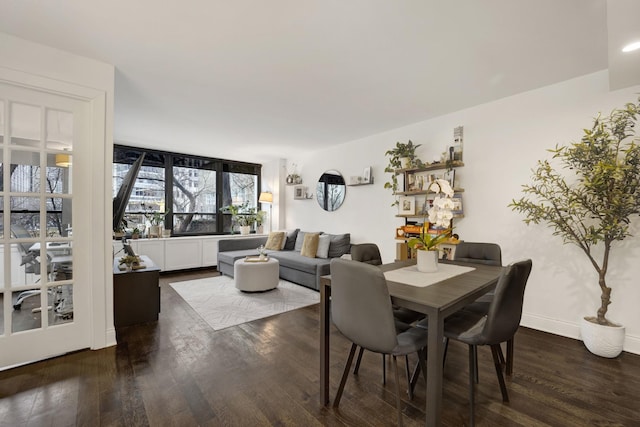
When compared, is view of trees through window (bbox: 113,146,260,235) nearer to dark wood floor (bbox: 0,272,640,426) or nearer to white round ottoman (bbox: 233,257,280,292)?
white round ottoman (bbox: 233,257,280,292)

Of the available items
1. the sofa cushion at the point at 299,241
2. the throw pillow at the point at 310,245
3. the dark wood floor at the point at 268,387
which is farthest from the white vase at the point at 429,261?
the sofa cushion at the point at 299,241

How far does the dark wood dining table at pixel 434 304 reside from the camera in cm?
126

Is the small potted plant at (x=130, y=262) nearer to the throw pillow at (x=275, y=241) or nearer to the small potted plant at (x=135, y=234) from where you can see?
the small potted plant at (x=135, y=234)

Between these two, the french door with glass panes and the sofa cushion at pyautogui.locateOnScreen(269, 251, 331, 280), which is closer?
the french door with glass panes

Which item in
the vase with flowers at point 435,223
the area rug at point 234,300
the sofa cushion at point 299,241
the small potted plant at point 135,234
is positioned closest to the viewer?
the vase with flowers at point 435,223

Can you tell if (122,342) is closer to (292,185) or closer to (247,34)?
(247,34)

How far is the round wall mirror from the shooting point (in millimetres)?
5176

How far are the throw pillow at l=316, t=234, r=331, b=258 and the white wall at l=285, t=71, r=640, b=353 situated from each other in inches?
79.3

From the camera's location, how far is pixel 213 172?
640cm

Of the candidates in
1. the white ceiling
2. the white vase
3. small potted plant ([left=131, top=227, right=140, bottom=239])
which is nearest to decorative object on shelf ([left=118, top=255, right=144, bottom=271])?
the white ceiling

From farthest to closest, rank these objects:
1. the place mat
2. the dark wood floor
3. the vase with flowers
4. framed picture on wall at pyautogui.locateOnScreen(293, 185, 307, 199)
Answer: framed picture on wall at pyautogui.locateOnScreen(293, 185, 307, 199) → the vase with flowers → the place mat → the dark wood floor

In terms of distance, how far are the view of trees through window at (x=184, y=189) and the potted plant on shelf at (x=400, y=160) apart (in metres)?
3.93

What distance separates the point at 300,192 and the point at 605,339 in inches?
193

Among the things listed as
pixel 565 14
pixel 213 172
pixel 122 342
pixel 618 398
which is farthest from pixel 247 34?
pixel 213 172
